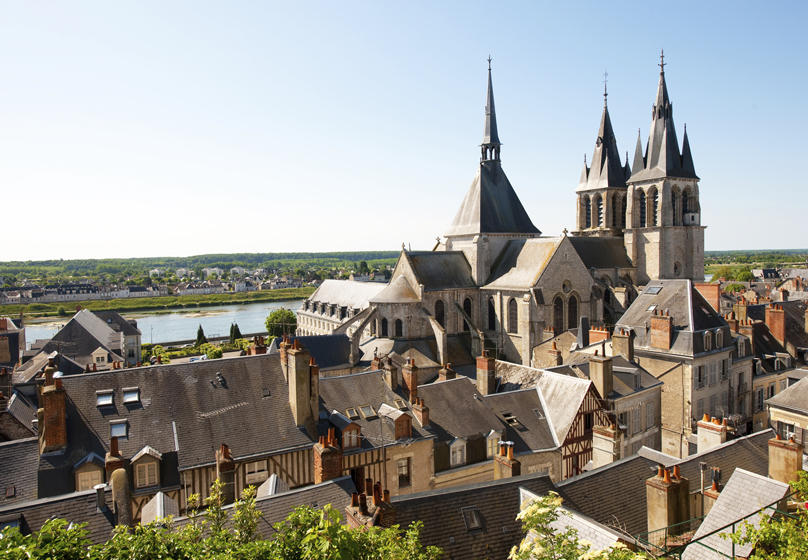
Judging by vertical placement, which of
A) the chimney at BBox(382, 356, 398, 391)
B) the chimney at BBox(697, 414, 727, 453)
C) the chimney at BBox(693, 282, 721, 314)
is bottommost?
the chimney at BBox(697, 414, 727, 453)

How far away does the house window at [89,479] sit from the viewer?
14441 mm

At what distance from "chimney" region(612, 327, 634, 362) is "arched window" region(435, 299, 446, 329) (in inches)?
510

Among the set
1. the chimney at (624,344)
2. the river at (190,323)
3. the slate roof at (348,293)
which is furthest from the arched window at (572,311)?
the river at (190,323)

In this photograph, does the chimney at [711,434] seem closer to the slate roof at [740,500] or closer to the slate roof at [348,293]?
the slate roof at [740,500]

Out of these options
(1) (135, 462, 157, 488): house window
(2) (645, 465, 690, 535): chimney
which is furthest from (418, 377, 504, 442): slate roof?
(1) (135, 462, 157, 488): house window

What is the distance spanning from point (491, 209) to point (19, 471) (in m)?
31.0

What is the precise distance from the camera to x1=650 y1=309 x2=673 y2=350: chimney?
26.1m

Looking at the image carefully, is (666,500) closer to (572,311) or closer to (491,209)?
(572,311)

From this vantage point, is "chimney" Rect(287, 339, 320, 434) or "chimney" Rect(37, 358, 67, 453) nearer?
"chimney" Rect(37, 358, 67, 453)

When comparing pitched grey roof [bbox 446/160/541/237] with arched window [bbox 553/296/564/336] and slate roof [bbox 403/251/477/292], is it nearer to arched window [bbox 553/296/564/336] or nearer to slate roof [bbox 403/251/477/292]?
slate roof [bbox 403/251/477/292]

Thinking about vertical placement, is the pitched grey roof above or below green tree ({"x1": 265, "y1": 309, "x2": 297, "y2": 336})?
above

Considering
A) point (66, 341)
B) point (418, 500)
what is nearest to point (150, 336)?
point (66, 341)

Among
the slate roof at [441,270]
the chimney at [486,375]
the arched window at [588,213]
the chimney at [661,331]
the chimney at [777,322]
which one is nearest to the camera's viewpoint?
the chimney at [486,375]

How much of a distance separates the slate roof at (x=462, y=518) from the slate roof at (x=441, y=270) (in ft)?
79.0
